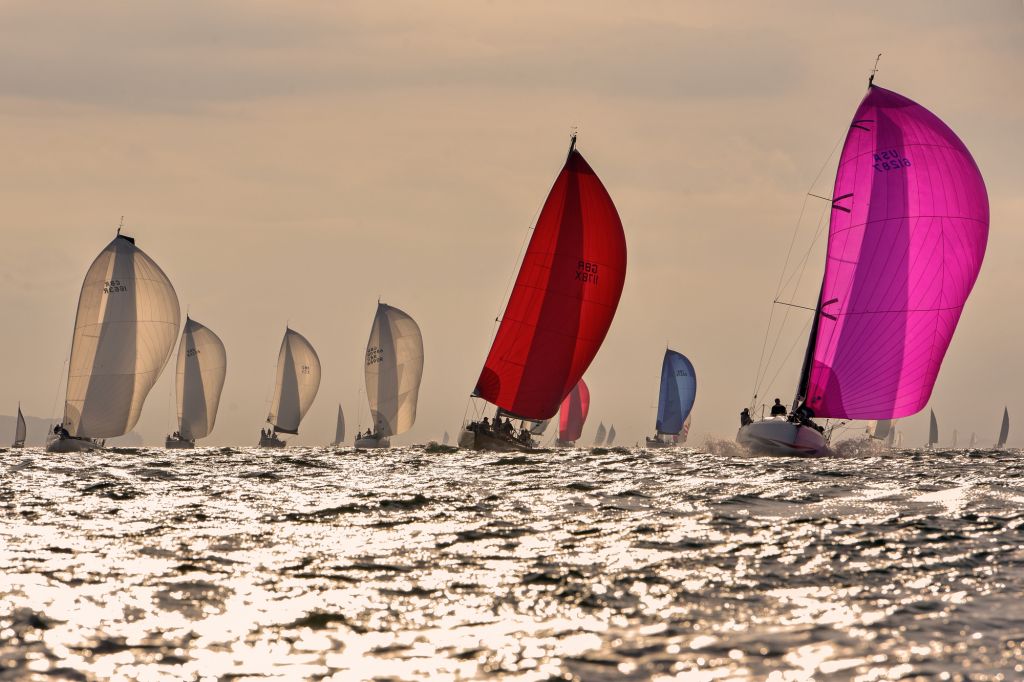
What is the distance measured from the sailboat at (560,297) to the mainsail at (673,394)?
1984 inches

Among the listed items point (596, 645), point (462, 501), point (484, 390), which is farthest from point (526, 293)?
point (596, 645)

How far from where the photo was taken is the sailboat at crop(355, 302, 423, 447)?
81.4 m

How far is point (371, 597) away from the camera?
452 inches

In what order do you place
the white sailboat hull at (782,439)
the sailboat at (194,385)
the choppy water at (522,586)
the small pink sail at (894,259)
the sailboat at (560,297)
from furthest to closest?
the sailboat at (194,385)
the sailboat at (560,297)
the white sailboat hull at (782,439)
the small pink sail at (894,259)
the choppy water at (522,586)

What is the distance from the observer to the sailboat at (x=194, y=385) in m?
80.4

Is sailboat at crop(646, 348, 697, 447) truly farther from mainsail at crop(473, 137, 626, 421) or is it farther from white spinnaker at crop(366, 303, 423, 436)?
mainsail at crop(473, 137, 626, 421)

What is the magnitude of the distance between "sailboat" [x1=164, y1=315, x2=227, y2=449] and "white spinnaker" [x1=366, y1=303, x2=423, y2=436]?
35.4 ft

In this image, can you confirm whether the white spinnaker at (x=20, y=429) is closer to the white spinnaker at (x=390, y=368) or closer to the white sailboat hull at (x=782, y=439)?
the white spinnaker at (x=390, y=368)

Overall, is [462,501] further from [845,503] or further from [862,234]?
[862,234]

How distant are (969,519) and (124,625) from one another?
12558mm

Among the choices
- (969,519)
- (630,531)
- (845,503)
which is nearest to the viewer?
(630,531)

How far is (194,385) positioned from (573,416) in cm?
3712

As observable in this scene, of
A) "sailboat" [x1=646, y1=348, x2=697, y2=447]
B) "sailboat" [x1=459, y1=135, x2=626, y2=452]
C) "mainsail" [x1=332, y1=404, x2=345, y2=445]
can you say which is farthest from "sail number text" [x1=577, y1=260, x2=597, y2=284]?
"mainsail" [x1=332, y1=404, x2=345, y2=445]

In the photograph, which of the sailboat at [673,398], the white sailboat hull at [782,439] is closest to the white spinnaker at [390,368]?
the sailboat at [673,398]
